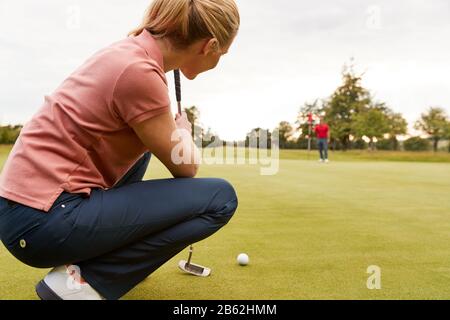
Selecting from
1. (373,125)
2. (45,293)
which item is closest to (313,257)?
(45,293)

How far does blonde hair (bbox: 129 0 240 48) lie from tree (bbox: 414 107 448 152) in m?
53.4

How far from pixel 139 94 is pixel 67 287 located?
882mm

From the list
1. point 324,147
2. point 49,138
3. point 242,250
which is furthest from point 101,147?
point 324,147

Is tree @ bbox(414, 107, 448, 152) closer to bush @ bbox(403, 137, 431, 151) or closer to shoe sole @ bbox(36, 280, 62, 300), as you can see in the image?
bush @ bbox(403, 137, 431, 151)

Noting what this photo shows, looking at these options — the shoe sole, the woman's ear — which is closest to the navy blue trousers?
the shoe sole

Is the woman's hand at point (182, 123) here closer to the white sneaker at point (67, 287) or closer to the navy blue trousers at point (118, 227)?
the navy blue trousers at point (118, 227)

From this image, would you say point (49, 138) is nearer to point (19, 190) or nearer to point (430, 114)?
point (19, 190)

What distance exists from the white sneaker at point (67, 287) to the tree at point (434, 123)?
176 ft

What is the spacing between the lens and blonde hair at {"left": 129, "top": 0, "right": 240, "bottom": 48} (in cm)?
202

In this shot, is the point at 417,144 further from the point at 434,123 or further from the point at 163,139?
the point at 163,139

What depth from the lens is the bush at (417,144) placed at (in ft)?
177

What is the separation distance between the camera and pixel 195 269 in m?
2.71

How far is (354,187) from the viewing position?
322 inches

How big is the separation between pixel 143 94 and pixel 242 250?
173 cm
